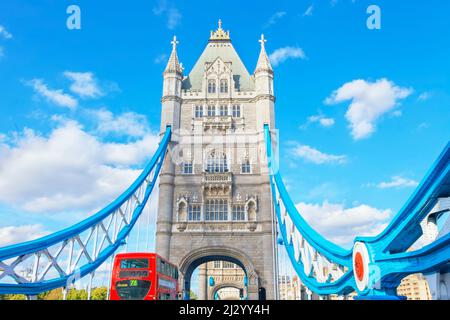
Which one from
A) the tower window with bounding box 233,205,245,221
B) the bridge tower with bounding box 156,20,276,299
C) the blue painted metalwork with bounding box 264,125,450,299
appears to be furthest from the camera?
the tower window with bounding box 233,205,245,221

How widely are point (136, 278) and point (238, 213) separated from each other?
1465 cm

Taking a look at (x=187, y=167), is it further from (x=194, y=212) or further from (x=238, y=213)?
(x=238, y=213)

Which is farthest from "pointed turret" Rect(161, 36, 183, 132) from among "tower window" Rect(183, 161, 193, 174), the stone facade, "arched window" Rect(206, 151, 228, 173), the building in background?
the building in background

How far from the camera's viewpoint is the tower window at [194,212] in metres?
29.6

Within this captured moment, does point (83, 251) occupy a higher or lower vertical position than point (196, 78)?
lower

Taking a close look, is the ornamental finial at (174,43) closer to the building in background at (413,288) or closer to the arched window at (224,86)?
the arched window at (224,86)

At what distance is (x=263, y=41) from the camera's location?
35500mm

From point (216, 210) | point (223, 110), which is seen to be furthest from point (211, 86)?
point (216, 210)

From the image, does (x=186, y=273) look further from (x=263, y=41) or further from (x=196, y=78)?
(x=263, y=41)

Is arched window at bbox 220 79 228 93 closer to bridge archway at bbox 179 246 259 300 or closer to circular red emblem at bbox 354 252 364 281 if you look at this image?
bridge archway at bbox 179 246 259 300

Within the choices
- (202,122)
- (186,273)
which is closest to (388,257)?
(186,273)

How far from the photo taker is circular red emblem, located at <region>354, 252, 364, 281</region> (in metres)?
12.4

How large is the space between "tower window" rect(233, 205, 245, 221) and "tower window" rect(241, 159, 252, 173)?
2.95 meters

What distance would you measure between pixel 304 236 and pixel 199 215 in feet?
36.6
